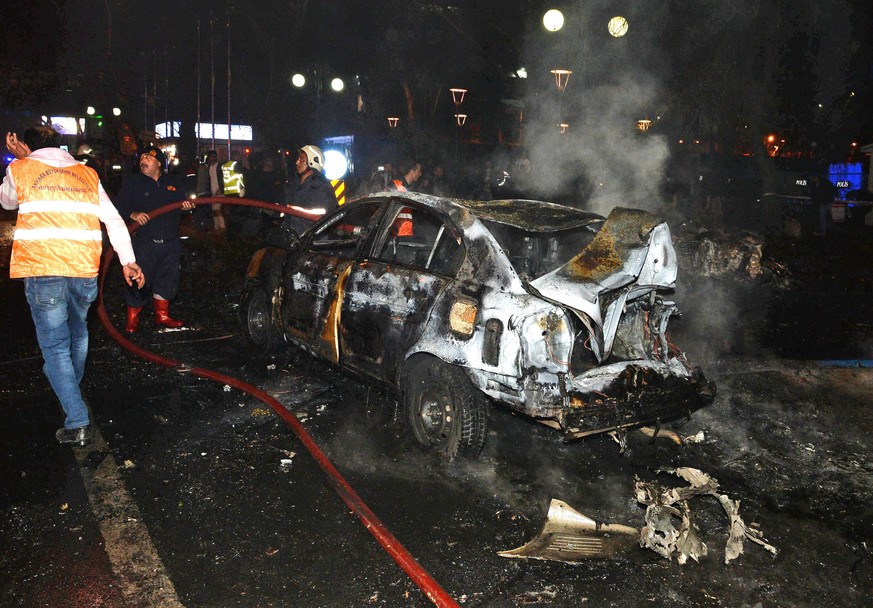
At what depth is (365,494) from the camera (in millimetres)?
3826

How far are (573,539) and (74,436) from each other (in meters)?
3.33

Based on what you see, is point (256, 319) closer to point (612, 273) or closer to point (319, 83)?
point (612, 273)

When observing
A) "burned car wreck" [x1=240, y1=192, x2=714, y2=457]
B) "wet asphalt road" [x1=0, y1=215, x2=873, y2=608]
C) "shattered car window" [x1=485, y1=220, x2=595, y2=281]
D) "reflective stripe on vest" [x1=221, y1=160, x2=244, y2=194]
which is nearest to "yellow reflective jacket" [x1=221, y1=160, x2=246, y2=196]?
"reflective stripe on vest" [x1=221, y1=160, x2=244, y2=194]

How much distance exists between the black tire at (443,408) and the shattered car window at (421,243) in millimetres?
665

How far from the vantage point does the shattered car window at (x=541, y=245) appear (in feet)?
16.2

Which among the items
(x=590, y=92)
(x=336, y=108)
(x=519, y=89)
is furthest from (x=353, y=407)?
(x=336, y=108)

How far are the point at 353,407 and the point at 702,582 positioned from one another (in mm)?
2928

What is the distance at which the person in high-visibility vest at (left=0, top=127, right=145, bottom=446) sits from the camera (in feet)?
13.5

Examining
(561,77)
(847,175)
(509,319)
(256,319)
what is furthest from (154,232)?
(847,175)

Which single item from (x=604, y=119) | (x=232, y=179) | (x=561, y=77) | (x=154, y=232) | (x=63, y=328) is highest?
(x=561, y=77)

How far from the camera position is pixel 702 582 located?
9.97 ft

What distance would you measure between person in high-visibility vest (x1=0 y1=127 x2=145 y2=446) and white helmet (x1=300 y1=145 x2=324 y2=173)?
13.2ft

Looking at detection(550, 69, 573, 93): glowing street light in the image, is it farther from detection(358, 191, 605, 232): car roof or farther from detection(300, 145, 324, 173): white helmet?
detection(358, 191, 605, 232): car roof

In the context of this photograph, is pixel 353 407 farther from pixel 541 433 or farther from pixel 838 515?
pixel 838 515
